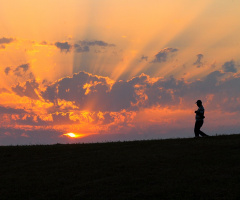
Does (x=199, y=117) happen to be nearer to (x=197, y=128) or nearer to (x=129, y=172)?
(x=197, y=128)

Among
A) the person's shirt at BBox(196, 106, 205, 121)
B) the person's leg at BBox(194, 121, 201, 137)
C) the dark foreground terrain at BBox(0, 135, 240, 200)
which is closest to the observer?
the dark foreground terrain at BBox(0, 135, 240, 200)

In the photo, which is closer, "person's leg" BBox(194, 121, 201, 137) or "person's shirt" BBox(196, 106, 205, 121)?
"person's shirt" BBox(196, 106, 205, 121)

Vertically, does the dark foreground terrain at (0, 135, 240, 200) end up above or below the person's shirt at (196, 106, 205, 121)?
below

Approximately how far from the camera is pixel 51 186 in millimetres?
16016

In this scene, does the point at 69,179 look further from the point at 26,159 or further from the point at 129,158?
the point at 26,159

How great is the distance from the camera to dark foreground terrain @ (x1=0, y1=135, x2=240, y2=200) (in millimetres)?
14148

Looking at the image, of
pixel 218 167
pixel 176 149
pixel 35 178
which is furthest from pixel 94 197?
pixel 176 149

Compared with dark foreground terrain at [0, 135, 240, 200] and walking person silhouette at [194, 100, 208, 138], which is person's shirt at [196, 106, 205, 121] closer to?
walking person silhouette at [194, 100, 208, 138]

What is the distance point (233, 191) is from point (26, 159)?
13825 mm

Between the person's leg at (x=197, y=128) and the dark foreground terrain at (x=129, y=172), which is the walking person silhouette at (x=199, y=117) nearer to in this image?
the person's leg at (x=197, y=128)

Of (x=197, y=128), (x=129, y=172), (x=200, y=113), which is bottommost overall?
(x=129, y=172)

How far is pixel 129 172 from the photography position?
1719cm

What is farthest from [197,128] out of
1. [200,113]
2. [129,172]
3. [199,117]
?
[129,172]

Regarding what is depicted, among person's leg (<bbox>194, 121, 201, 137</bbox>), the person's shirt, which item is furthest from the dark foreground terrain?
the person's shirt
